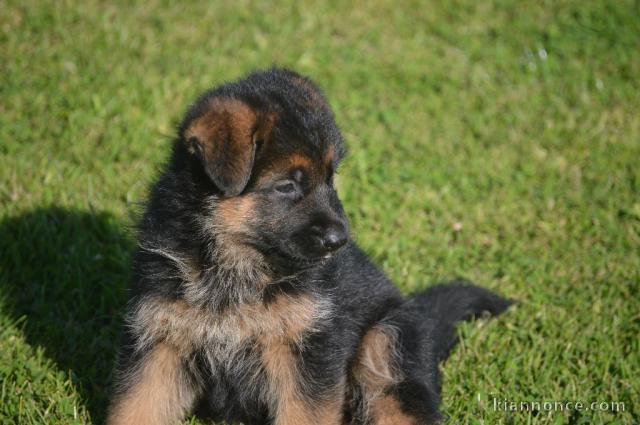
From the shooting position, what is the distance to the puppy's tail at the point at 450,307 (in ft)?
15.9

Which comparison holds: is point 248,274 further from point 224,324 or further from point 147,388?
point 147,388

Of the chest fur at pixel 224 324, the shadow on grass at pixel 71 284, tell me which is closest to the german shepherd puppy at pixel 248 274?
the chest fur at pixel 224 324

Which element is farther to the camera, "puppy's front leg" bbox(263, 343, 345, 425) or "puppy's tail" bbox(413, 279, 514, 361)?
"puppy's tail" bbox(413, 279, 514, 361)

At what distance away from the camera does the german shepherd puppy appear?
3691mm

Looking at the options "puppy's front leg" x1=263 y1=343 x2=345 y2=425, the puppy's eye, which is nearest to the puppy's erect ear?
the puppy's eye

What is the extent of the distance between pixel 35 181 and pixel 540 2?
6.44 m

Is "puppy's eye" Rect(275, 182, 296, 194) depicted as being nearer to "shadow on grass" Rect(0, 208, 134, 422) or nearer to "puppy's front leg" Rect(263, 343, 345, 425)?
"puppy's front leg" Rect(263, 343, 345, 425)

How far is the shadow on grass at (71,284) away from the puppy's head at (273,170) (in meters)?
1.50

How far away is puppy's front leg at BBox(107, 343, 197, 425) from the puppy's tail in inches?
63.0

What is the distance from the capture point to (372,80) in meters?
8.14

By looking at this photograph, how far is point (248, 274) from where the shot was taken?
3.89 meters

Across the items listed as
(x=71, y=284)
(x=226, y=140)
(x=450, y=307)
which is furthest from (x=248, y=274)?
(x=71, y=284)

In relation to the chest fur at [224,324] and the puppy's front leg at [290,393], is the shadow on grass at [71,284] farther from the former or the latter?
the puppy's front leg at [290,393]

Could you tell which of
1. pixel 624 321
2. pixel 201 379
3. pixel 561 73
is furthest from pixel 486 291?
Answer: pixel 561 73
